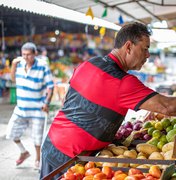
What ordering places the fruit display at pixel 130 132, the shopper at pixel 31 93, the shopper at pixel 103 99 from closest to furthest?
the shopper at pixel 103 99 → the fruit display at pixel 130 132 → the shopper at pixel 31 93

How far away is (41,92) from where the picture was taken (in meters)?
5.46

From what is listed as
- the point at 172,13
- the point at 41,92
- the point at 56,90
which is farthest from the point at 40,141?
the point at 56,90

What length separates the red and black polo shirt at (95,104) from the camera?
7.40ft

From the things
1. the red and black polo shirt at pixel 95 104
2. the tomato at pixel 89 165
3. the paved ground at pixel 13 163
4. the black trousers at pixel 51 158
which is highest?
the red and black polo shirt at pixel 95 104

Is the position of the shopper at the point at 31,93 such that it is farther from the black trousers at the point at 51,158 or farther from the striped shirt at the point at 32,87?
the black trousers at the point at 51,158

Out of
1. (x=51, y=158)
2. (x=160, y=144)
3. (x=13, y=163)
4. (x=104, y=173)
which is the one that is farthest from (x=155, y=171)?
(x=13, y=163)

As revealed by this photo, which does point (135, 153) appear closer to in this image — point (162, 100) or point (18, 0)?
point (162, 100)

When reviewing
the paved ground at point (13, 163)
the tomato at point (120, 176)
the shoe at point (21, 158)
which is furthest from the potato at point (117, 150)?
the shoe at point (21, 158)

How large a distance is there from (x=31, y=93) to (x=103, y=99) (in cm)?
319

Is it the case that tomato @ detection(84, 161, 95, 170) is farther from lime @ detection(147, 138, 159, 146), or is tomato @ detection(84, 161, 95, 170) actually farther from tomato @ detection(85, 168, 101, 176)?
lime @ detection(147, 138, 159, 146)

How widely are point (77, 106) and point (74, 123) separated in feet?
0.45

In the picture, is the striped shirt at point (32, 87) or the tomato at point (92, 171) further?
the striped shirt at point (32, 87)

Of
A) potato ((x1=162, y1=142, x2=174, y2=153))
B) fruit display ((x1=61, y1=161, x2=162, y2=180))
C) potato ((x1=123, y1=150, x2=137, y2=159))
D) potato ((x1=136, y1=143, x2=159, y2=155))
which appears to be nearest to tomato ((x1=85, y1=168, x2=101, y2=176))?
fruit display ((x1=61, y1=161, x2=162, y2=180))

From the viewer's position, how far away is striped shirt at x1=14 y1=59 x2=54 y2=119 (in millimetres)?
5322
